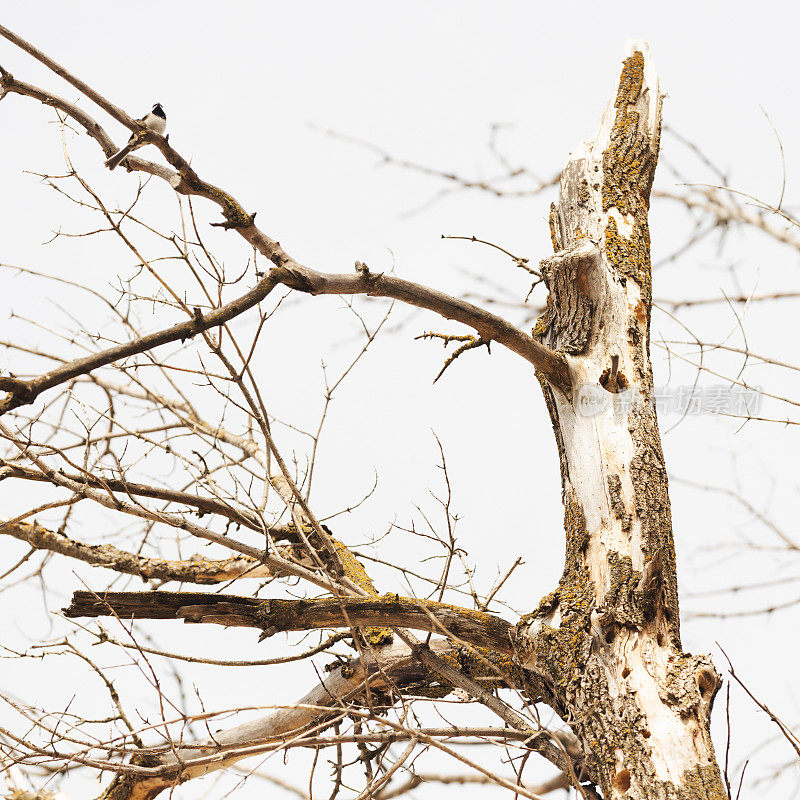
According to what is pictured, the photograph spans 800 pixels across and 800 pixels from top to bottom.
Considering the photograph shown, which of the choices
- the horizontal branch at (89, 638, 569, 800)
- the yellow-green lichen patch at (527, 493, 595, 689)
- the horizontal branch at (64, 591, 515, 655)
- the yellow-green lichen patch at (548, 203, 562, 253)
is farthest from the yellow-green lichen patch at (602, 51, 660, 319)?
the horizontal branch at (89, 638, 569, 800)

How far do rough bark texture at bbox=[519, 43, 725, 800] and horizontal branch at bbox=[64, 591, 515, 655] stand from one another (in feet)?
0.48

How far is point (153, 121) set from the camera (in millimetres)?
2227

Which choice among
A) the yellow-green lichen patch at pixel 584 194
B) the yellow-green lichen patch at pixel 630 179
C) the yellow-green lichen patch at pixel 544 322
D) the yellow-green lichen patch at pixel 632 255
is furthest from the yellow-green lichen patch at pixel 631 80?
the yellow-green lichen patch at pixel 544 322

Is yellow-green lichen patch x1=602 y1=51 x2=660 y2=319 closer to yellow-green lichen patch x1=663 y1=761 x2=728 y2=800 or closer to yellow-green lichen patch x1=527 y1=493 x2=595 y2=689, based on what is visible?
yellow-green lichen patch x1=527 y1=493 x2=595 y2=689

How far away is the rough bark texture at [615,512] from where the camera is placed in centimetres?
210

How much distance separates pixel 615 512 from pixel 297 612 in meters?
1.01

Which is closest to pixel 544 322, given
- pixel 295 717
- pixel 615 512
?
pixel 615 512

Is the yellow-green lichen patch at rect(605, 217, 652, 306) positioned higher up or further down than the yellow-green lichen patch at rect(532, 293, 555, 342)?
higher up

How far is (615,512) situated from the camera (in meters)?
2.44

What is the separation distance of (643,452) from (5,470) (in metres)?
2.00

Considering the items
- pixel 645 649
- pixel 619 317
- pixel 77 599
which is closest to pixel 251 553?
pixel 77 599

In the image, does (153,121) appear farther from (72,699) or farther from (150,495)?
(72,699)

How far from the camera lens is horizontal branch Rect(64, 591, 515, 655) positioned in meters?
2.24

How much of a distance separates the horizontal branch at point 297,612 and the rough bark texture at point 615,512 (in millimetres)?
147
